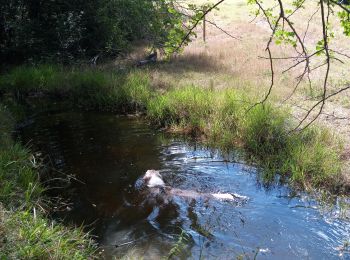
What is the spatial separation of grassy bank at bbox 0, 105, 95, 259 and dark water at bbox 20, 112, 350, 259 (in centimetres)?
55

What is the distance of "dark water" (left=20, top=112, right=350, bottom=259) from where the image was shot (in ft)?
15.8

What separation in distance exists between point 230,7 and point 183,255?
24559 millimetres

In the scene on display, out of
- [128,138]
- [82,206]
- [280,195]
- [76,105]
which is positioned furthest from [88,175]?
[76,105]

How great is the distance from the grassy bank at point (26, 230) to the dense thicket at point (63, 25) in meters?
9.90

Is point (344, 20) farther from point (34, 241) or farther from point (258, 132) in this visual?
point (258, 132)

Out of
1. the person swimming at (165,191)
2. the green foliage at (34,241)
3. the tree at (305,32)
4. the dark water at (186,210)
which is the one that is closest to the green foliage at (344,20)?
the tree at (305,32)

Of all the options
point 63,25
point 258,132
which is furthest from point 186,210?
point 63,25

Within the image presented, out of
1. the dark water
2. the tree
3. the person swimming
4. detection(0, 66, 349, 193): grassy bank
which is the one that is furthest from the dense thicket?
the tree

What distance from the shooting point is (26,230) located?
4.01 meters

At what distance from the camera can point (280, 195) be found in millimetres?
6156

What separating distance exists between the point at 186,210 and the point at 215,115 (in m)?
3.47

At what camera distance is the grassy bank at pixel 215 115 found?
21.8ft

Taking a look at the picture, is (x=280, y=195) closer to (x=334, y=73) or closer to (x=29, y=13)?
(x=334, y=73)

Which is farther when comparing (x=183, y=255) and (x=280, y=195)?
(x=280, y=195)
